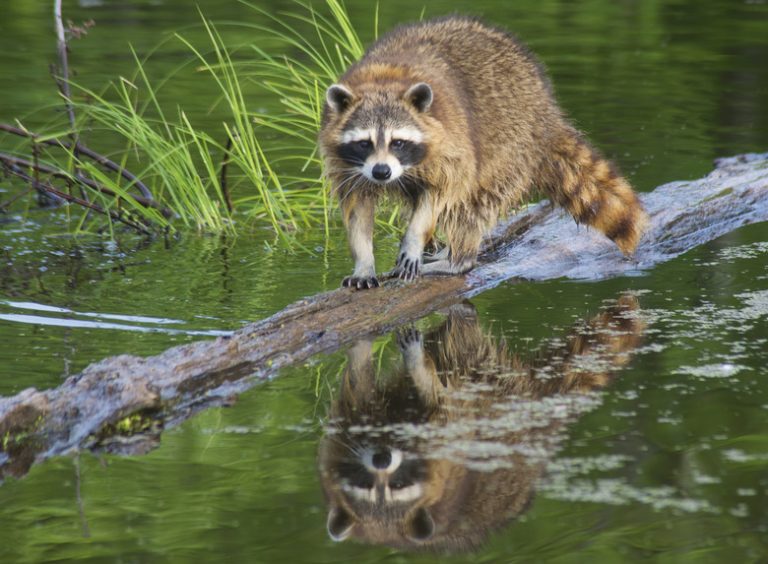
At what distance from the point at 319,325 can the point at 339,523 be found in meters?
1.30

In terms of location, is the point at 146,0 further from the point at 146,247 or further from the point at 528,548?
the point at 528,548

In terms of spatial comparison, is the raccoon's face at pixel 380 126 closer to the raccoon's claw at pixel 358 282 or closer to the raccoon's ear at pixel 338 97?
the raccoon's ear at pixel 338 97

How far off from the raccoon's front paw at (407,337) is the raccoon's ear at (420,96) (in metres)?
0.81

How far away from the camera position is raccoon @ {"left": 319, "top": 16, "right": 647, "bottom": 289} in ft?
15.5

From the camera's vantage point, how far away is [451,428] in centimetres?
360

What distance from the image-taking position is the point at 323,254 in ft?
19.6

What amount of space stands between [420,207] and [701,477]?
190 cm

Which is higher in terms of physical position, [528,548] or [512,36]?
[512,36]

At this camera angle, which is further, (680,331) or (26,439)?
(680,331)

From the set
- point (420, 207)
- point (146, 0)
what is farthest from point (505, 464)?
point (146, 0)

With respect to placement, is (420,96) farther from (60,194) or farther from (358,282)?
(60,194)

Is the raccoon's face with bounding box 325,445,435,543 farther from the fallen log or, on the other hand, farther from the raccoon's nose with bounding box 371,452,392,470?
the fallen log

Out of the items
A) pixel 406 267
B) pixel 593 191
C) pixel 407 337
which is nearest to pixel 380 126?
pixel 406 267

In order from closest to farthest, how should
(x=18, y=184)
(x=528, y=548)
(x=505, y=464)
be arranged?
(x=528, y=548), (x=505, y=464), (x=18, y=184)
